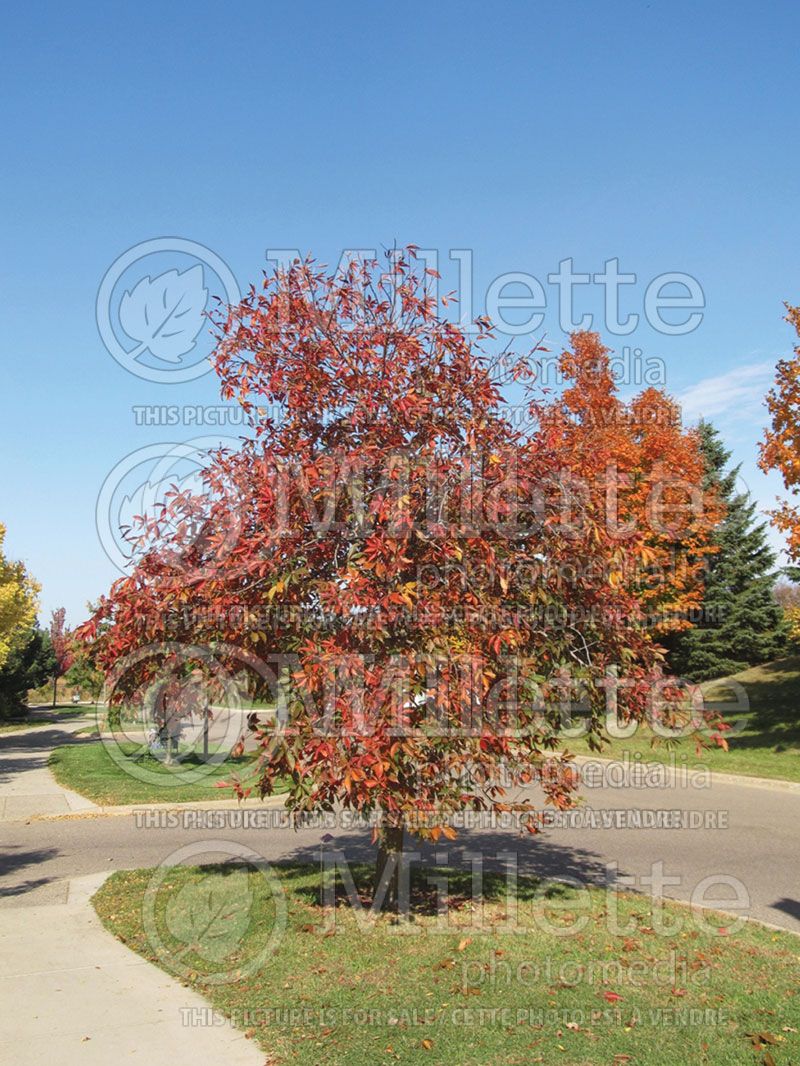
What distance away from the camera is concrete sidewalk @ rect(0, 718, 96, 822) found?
46.0 ft

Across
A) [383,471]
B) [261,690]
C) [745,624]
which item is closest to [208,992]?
[261,690]

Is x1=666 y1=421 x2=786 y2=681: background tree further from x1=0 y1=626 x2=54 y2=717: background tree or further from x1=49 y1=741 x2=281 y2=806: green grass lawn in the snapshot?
x1=0 y1=626 x2=54 y2=717: background tree

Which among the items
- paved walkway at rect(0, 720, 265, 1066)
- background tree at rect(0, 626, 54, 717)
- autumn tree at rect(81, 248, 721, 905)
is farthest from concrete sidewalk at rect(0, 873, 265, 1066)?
background tree at rect(0, 626, 54, 717)

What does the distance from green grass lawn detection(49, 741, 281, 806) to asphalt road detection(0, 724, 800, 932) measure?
5.00 ft

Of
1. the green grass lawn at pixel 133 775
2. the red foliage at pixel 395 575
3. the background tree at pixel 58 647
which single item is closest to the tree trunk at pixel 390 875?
the red foliage at pixel 395 575

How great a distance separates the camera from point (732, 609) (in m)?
33.9

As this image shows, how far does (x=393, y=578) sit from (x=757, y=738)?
19.0 metres

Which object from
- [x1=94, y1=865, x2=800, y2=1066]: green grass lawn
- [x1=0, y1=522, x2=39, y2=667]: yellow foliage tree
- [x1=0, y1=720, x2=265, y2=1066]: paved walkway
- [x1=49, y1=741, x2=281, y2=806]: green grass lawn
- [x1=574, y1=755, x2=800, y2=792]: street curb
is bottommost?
[x1=0, y1=720, x2=265, y2=1066]: paved walkway

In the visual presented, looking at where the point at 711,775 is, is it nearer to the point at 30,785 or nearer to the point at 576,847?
the point at 576,847

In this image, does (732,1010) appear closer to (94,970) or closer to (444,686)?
(444,686)

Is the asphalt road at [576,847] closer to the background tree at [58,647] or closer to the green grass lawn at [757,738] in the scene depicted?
the green grass lawn at [757,738]

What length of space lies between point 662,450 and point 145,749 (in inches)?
701

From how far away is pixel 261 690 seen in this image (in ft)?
23.2

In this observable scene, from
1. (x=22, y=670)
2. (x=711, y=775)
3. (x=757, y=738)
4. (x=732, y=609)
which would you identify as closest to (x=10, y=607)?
(x=22, y=670)
